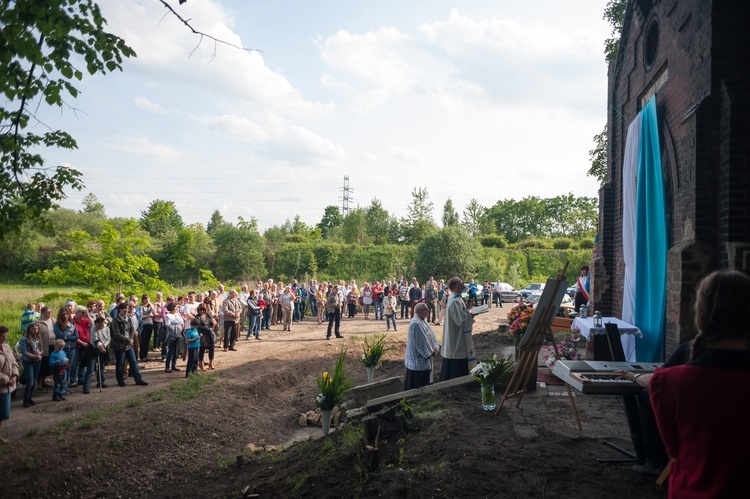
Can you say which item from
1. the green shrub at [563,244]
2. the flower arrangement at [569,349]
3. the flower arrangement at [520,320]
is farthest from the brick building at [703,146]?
the green shrub at [563,244]

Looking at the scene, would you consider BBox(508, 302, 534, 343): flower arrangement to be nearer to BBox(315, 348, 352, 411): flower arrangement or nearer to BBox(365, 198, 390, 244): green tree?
BBox(315, 348, 352, 411): flower arrangement

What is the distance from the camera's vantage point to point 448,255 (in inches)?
1342

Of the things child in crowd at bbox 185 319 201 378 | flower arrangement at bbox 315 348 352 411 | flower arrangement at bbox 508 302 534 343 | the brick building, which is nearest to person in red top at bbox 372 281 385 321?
child in crowd at bbox 185 319 201 378

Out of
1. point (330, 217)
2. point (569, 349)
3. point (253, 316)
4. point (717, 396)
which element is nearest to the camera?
point (717, 396)

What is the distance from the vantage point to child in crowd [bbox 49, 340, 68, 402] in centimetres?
1007

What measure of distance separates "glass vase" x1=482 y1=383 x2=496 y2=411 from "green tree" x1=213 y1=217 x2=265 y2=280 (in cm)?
3272

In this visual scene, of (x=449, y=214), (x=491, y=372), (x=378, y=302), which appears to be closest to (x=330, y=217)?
(x=449, y=214)

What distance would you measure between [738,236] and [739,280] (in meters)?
4.98

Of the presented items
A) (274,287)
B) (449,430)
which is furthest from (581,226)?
(449,430)

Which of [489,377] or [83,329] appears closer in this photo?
[489,377]

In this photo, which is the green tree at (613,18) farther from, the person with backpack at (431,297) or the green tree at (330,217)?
the green tree at (330,217)

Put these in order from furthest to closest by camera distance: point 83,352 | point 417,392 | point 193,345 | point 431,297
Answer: point 431,297, point 193,345, point 83,352, point 417,392

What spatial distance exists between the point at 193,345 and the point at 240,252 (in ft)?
A: 86.9

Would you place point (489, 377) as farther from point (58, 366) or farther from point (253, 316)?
point (253, 316)
